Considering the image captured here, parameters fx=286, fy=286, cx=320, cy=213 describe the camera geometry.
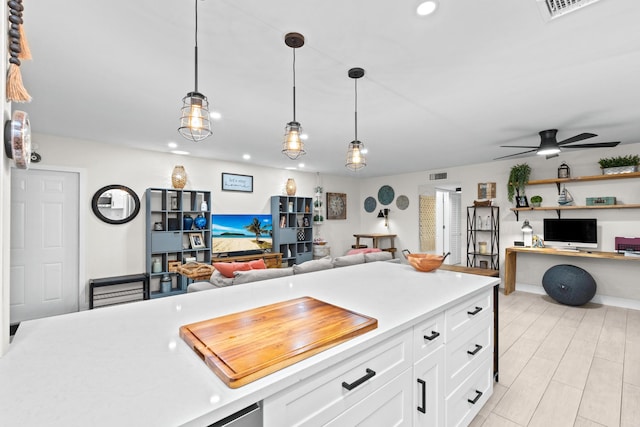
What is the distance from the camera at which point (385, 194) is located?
7566mm

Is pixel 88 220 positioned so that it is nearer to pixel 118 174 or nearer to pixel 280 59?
pixel 118 174

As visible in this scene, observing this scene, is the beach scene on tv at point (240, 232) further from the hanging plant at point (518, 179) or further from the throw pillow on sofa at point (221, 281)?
the hanging plant at point (518, 179)

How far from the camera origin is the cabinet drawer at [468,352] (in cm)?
158

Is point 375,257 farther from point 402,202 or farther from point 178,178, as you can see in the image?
point 178,178

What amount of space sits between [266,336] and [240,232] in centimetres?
485

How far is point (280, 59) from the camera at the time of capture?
6.54ft

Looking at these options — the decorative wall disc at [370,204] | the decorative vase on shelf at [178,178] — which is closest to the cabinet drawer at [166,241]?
the decorative vase on shelf at [178,178]

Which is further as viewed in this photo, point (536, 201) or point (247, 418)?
point (536, 201)

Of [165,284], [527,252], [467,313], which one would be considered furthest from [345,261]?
[527,252]

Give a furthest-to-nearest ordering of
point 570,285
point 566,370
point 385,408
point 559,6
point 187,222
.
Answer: point 187,222
point 570,285
point 566,370
point 559,6
point 385,408

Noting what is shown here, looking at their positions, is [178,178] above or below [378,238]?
above

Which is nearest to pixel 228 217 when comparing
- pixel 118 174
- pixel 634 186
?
pixel 118 174

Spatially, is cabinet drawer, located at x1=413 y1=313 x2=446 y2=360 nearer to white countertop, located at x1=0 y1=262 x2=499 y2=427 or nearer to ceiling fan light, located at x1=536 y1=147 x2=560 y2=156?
white countertop, located at x1=0 y1=262 x2=499 y2=427

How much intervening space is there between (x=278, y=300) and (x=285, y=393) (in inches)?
29.3
